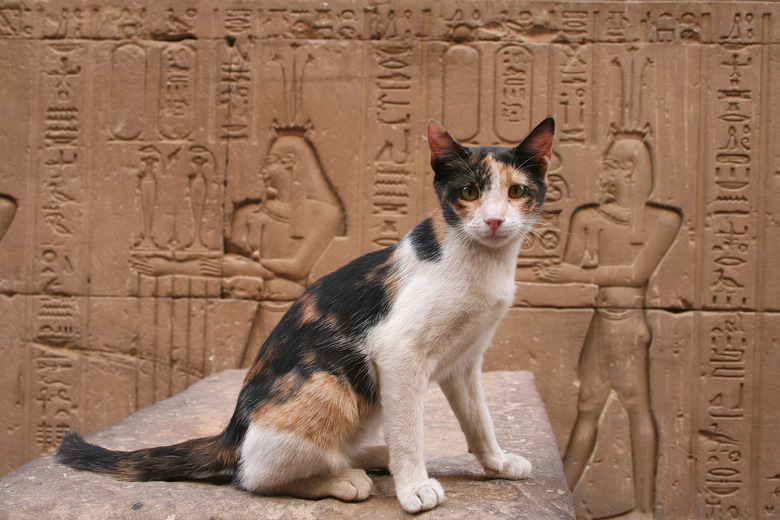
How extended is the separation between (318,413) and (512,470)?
0.83 m

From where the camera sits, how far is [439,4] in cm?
545

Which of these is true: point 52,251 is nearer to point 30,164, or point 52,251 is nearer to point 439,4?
point 30,164

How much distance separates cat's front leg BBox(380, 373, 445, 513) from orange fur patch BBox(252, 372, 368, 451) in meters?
0.14

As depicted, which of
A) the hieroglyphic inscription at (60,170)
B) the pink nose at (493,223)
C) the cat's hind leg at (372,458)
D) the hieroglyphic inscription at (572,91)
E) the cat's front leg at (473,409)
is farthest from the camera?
the hieroglyphic inscription at (60,170)

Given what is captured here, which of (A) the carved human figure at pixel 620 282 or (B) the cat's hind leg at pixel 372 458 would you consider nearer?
(B) the cat's hind leg at pixel 372 458

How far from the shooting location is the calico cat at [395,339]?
87.7 inches

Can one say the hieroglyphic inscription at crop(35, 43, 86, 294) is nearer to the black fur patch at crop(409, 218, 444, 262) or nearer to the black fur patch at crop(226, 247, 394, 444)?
the black fur patch at crop(226, 247, 394, 444)

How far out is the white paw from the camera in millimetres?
2379

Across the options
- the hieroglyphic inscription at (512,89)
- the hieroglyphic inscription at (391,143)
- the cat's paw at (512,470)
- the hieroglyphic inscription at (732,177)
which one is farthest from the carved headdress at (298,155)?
the cat's paw at (512,470)

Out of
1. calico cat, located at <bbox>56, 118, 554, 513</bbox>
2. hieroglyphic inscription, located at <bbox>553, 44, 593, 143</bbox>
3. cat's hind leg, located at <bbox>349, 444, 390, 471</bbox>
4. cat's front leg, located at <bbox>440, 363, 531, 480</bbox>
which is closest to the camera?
calico cat, located at <bbox>56, 118, 554, 513</bbox>

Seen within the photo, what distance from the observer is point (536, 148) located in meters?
2.27

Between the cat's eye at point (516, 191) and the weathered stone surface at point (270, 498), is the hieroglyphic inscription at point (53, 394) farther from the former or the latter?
the cat's eye at point (516, 191)

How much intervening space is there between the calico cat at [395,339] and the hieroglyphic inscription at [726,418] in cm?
349

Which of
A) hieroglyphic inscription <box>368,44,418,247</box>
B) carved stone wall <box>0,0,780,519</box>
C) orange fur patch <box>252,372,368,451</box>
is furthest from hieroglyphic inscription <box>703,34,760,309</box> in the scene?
orange fur patch <box>252,372,368,451</box>
